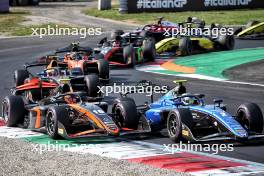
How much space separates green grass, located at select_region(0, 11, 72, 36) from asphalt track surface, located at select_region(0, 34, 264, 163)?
3.03 meters

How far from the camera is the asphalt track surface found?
1341 centimetres

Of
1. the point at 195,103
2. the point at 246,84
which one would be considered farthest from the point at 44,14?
the point at 195,103

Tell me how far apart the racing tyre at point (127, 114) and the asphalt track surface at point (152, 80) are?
464 millimetres

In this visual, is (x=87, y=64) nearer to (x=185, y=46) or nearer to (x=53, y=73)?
(x=53, y=73)

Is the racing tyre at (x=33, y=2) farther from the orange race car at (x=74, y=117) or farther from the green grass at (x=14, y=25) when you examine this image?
the orange race car at (x=74, y=117)

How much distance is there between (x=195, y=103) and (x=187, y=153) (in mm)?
1957

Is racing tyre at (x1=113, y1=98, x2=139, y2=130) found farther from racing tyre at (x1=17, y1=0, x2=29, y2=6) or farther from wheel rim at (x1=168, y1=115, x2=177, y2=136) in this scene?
racing tyre at (x1=17, y1=0, x2=29, y2=6)

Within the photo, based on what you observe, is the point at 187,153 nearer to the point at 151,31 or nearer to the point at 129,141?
the point at 129,141

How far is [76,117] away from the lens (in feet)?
47.9

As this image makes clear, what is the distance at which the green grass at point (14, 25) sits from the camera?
44.2 m

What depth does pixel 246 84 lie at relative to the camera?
22.2m

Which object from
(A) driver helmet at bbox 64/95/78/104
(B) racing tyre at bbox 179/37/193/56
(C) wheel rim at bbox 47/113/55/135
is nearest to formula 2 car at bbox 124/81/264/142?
(A) driver helmet at bbox 64/95/78/104

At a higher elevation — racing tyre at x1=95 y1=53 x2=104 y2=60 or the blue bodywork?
the blue bodywork

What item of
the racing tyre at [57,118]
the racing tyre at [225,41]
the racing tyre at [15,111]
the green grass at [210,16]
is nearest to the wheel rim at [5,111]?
the racing tyre at [15,111]
